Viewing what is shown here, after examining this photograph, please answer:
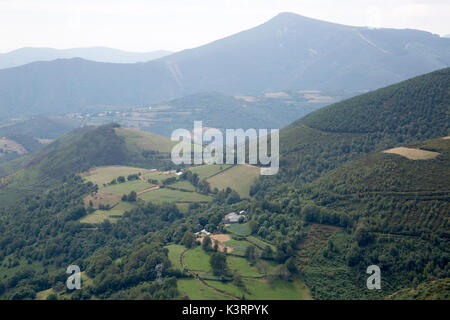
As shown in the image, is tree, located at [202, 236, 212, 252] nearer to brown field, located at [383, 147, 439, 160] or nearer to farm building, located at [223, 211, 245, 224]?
farm building, located at [223, 211, 245, 224]

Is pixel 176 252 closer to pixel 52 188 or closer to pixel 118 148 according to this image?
pixel 52 188

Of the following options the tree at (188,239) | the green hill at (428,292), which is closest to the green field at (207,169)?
the tree at (188,239)

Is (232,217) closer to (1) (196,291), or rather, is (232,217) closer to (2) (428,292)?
(1) (196,291)

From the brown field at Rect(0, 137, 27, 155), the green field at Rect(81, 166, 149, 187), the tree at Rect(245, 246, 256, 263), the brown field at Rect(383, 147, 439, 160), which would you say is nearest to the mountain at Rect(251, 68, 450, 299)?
the brown field at Rect(383, 147, 439, 160)

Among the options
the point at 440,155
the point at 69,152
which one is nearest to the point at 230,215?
the point at 440,155

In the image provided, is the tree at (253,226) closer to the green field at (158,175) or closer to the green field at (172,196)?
the green field at (172,196)

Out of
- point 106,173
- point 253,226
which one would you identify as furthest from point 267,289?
point 106,173
